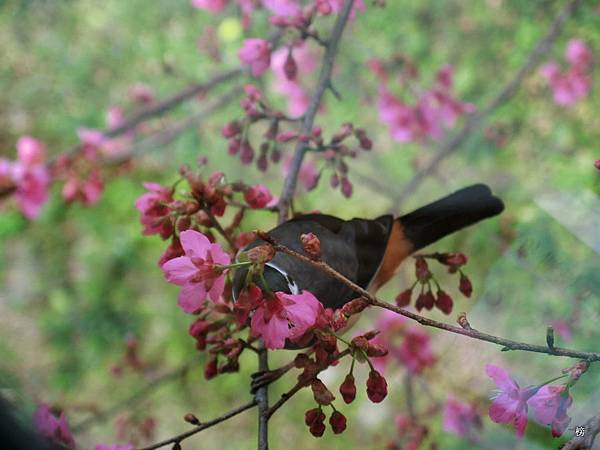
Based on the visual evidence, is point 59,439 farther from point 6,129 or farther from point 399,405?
point 6,129

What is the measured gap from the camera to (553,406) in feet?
1.88

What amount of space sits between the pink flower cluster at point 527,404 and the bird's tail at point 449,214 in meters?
0.34

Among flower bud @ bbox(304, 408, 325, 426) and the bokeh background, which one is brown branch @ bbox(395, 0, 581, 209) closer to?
the bokeh background

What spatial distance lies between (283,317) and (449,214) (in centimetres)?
39

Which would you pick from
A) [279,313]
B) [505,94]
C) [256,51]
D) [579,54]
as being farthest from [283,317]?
[579,54]

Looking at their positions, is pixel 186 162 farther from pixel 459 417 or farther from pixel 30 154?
pixel 459 417

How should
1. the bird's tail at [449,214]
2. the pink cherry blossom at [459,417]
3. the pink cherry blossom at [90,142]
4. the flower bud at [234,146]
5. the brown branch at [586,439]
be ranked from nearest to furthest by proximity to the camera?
the brown branch at [586,439], the bird's tail at [449,214], the flower bud at [234,146], the pink cherry blossom at [459,417], the pink cherry blossom at [90,142]

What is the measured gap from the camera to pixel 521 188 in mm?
1796

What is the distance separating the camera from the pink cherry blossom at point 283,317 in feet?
2.03

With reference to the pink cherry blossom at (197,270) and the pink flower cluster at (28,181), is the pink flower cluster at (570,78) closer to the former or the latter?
the pink flower cluster at (28,181)

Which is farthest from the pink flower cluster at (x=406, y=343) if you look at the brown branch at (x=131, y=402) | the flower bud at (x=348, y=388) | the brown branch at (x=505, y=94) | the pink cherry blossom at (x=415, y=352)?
the flower bud at (x=348, y=388)

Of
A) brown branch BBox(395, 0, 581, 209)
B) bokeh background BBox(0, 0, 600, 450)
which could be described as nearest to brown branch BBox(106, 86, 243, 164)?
bokeh background BBox(0, 0, 600, 450)

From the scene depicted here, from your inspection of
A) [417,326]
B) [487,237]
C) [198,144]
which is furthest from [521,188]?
[198,144]

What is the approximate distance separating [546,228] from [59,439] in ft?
2.61
